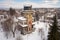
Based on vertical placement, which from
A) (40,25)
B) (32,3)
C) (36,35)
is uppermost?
(32,3)

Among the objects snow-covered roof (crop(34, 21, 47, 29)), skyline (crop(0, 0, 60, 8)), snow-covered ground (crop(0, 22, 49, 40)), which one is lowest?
snow-covered ground (crop(0, 22, 49, 40))

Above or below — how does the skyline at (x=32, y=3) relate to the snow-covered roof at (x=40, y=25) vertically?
above

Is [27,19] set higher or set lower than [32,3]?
lower

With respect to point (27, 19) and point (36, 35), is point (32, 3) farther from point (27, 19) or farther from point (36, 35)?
point (36, 35)

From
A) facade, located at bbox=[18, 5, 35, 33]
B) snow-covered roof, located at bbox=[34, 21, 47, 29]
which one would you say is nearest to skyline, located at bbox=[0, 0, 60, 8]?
facade, located at bbox=[18, 5, 35, 33]

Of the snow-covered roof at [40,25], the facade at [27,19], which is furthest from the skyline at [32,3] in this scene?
the snow-covered roof at [40,25]

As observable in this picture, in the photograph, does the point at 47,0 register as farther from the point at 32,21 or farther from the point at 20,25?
the point at 20,25

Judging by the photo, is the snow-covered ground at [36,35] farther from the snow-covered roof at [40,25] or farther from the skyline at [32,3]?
the skyline at [32,3]

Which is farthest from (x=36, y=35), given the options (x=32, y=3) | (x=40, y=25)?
(x=32, y=3)

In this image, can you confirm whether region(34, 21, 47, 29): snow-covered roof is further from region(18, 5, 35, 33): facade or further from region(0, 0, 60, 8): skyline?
region(0, 0, 60, 8): skyline

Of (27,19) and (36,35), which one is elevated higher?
(27,19)

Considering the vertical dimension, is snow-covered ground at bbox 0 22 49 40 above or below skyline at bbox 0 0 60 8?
below

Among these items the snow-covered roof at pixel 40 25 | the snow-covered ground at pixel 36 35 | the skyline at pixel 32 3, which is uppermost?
the skyline at pixel 32 3
